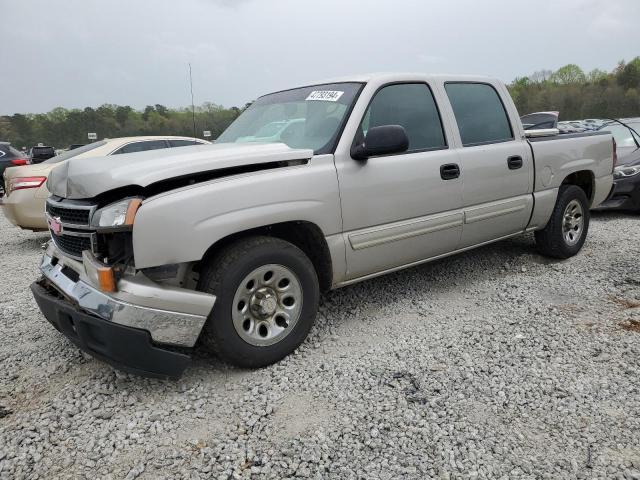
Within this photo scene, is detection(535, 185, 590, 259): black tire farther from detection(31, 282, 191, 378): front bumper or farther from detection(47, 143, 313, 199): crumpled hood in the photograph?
detection(31, 282, 191, 378): front bumper

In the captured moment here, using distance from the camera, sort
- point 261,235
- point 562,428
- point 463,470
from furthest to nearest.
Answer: point 261,235 < point 562,428 < point 463,470

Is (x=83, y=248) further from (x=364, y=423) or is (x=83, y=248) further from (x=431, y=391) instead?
(x=431, y=391)

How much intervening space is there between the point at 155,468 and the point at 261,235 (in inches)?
54.7

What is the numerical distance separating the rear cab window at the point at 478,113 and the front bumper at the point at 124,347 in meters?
2.84

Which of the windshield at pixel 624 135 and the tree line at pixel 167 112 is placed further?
the tree line at pixel 167 112

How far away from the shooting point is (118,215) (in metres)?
2.46

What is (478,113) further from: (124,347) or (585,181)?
(124,347)

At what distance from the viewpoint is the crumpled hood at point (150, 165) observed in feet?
8.30

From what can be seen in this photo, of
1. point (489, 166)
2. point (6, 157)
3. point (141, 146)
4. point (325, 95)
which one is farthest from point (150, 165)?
point (6, 157)

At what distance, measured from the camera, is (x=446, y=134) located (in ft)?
12.6

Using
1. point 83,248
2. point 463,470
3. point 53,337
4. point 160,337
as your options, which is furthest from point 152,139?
point 463,470

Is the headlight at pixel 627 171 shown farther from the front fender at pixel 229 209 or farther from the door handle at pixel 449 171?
the front fender at pixel 229 209

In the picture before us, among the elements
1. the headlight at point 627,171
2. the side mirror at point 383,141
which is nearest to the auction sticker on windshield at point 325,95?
the side mirror at point 383,141

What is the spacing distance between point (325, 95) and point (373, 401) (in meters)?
2.25
